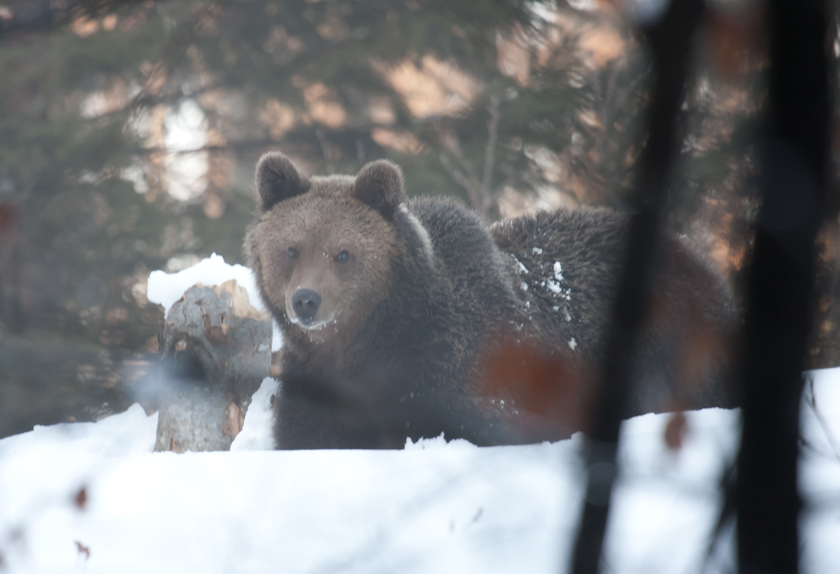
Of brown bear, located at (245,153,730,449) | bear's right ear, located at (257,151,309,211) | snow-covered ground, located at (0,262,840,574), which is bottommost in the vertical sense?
snow-covered ground, located at (0,262,840,574)

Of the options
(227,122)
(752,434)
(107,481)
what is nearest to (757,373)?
(752,434)

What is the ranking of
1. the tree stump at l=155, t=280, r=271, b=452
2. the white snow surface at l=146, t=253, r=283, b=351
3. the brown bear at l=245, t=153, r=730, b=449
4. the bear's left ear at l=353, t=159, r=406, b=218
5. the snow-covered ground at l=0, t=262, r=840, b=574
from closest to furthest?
1. the snow-covered ground at l=0, t=262, r=840, b=574
2. the brown bear at l=245, t=153, r=730, b=449
3. the bear's left ear at l=353, t=159, r=406, b=218
4. the tree stump at l=155, t=280, r=271, b=452
5. the white snow surface at l=146, t=253, r=283, b=351

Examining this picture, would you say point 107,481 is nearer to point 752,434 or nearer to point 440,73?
point 752,434

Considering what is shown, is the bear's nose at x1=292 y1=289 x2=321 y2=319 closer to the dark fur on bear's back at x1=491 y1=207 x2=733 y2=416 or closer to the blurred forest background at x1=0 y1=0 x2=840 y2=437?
the dark fur on bear's back at x1=491 y1=207 x2=733 y2=416

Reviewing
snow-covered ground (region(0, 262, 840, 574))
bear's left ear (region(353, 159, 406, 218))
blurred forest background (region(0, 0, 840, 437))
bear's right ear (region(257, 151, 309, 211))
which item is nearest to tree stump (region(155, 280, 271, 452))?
blurred forest background (region(0, 0, 840, 437))

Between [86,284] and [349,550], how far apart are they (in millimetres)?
7574

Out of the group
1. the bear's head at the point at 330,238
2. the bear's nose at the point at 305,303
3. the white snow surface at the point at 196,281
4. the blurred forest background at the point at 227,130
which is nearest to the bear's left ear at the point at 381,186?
the bear's head at the point at 330,238

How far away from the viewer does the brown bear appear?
390cm

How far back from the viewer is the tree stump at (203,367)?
4391 mm

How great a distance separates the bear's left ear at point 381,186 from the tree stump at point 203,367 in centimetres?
116

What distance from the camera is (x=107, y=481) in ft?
8.80

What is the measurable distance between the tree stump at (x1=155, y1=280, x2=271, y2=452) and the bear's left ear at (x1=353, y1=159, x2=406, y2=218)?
3.79ft

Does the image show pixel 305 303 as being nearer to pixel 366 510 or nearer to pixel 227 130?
pixel 366 510

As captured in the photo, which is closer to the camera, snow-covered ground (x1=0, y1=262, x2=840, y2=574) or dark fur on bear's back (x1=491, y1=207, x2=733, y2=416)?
snow-covered ground (x1=0, y1=262, x2=840, y2=574)
